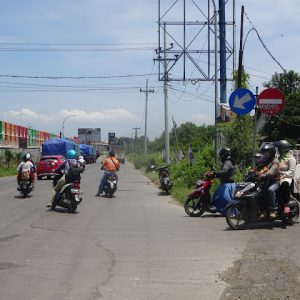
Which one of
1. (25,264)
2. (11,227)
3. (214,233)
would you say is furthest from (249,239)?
(11,227)

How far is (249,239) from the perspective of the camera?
10047 millimetres

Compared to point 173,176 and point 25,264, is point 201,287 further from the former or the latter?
point 173,176

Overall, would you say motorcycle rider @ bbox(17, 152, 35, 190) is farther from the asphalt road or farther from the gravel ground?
the gravel ground

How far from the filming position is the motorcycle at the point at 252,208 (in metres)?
11.1

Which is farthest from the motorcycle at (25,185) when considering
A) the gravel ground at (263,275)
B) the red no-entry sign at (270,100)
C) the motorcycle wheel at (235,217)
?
the gravel ground at (263,275)

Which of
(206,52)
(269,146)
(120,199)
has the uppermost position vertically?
(206,52)

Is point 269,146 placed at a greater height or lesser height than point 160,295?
greater

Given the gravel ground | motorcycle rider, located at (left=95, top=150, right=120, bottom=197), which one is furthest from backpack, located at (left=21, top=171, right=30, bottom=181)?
the gravel ground

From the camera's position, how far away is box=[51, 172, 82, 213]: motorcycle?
15.5 m

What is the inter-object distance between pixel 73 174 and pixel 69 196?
2.07ft

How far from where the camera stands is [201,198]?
13.7m

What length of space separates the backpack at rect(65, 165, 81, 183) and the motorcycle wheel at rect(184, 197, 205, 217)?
139 inches

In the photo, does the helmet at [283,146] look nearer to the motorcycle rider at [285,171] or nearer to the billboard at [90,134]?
the motorcycle rider at [285,171]

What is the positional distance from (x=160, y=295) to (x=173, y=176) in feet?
60.4
